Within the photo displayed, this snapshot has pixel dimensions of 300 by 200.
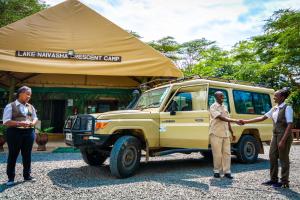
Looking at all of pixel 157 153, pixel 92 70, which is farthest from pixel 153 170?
pixel 92 70

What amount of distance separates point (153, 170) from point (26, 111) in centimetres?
318

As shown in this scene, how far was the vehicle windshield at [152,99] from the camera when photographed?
24.5ft

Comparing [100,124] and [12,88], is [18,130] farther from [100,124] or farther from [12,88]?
[12,88]

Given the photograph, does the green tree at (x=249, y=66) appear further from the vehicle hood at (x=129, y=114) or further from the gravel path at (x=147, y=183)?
the vehicle hood at (x=129, y=114)

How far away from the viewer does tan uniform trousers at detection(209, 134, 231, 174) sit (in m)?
6.43

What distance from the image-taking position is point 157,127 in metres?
6.98

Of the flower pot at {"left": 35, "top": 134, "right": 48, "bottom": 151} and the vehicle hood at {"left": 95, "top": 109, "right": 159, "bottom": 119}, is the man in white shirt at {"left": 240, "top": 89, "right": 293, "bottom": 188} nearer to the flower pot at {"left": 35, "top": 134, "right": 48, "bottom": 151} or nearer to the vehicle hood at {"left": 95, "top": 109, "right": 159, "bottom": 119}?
the vehicle hood at {"left": 95, "top": 109, "right": 159, "bottom": 119}

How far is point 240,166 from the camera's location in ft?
26.2

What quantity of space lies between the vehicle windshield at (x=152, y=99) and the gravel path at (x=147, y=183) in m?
1.53

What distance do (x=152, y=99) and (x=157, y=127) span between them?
104cm

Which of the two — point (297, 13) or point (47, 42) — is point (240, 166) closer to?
point (47, 42)

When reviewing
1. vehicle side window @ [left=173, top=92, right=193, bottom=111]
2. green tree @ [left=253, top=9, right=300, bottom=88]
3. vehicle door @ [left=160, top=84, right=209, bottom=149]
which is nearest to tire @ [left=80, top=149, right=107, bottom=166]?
vehicle door @ [left=160, top=84, right=209, bottom=149]

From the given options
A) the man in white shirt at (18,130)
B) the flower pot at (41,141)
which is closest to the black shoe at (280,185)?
the man in white shirt at (18,130)

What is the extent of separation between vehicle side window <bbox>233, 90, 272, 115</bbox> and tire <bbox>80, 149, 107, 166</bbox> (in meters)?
3.75
